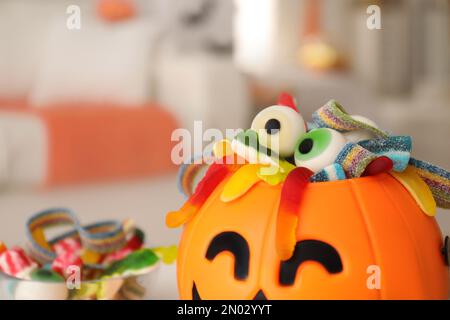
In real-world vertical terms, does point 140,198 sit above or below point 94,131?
below

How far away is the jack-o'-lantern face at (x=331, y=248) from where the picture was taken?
0.73 meters

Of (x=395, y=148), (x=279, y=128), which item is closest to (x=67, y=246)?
(x=279, y=128)

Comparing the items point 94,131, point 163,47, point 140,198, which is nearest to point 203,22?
point 163,47

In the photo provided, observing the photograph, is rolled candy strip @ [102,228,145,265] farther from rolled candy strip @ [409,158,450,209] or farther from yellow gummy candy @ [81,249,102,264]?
rolled candy strip @ [409,158,450,209]

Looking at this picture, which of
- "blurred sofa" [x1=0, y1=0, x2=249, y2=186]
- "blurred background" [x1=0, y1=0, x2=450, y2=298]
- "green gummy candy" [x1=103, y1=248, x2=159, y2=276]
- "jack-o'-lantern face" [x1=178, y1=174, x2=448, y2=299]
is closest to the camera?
"jack-o'-lantern face" [x1=178, y1=174, x2=448, y2=299]

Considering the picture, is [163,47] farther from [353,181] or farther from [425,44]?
[425,44]

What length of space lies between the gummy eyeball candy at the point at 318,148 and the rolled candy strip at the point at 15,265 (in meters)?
0.44

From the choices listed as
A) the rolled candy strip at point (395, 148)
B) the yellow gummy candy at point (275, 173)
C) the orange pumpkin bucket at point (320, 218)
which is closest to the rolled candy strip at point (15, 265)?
the orange pumpkin bucket at point (320, 218)

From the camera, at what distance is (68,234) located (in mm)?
1095

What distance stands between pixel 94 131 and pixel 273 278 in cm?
206

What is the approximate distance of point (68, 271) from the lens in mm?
956

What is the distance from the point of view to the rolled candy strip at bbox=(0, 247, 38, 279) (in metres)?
0.95

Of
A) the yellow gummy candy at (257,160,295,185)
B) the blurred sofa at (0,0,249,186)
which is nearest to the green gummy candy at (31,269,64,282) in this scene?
the yellow gummy candy at (257,160,295,185)

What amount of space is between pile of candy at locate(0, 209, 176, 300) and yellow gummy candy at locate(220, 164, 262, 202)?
0.25 meters
